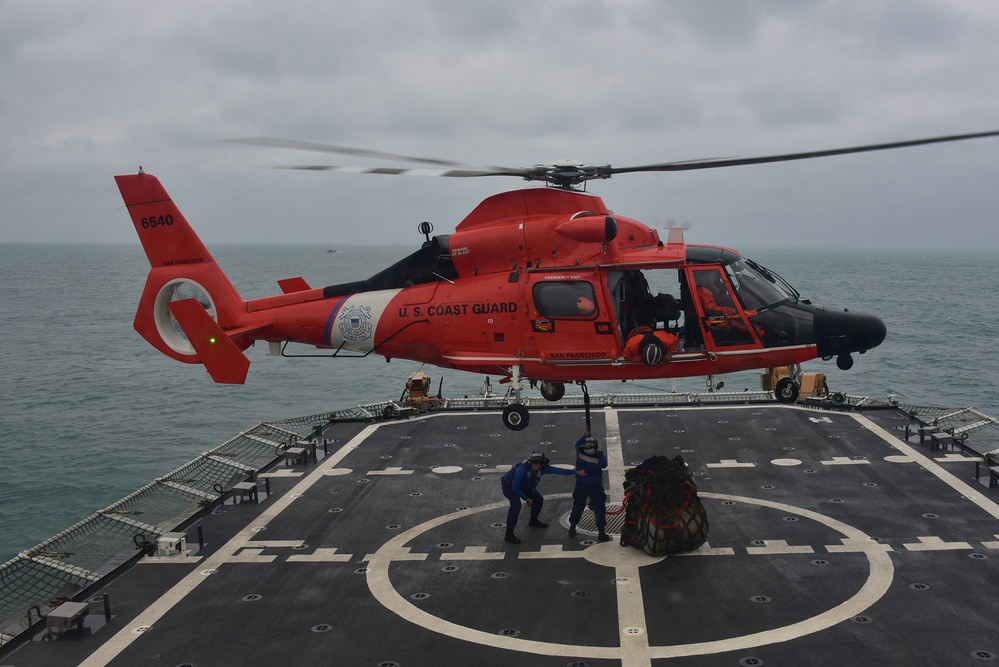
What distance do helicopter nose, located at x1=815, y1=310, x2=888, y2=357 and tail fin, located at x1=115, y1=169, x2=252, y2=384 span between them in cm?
939

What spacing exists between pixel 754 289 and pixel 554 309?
9.66 feet

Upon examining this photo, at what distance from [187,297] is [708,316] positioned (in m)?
8.95

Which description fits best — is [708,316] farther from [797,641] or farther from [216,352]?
[216,352]

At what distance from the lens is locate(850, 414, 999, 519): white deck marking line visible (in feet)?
45.0

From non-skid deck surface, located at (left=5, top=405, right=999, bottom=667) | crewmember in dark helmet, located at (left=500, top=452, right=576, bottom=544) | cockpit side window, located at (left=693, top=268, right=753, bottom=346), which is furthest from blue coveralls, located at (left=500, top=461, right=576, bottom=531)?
cockpit side window, located at (left=693, top=268, right=753, bottom=346)

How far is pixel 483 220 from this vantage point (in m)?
13.6

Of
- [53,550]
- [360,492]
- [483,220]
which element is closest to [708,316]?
[483,220]

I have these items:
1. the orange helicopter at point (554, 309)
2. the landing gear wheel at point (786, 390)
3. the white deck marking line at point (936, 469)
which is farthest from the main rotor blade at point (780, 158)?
the white deck marking line at point (936, 469)

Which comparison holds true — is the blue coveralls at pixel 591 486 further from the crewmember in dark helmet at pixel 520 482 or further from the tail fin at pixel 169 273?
the tail fin at pixel 169 273

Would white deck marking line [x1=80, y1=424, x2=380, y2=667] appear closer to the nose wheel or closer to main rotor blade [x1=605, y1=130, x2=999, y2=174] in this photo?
the nose wheel

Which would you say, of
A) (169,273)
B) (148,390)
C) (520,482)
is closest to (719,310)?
(520,482)

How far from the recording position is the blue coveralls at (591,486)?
12703 mm

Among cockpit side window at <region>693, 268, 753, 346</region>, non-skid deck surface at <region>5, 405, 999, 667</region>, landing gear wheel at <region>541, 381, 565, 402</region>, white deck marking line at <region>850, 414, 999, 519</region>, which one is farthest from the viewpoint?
landing gear wheel at <region>541, 381, 565, 402</region>

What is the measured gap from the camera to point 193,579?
11883mm
